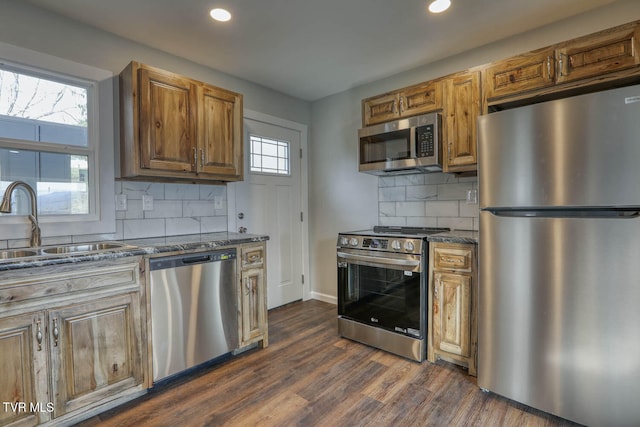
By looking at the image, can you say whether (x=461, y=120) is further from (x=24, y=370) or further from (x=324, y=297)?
(x=24, y=370)

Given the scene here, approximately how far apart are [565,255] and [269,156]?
280 centimetres

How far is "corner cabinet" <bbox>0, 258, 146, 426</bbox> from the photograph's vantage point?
148 centimetres

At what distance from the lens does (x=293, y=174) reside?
3.81 metres

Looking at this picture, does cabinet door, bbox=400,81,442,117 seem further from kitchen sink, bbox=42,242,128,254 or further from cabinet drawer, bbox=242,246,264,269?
kitchen sink, bbox=42,242,128,254

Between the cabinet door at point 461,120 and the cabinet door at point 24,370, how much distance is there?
8.93 ft

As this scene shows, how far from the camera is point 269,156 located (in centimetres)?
356

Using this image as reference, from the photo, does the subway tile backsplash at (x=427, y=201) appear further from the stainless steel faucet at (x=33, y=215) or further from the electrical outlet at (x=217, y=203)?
the stainless steel faucet at (x=33, y=215)

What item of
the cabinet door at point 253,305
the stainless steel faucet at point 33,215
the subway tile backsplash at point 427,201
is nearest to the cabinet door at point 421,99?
the subway tile backsplash at point 427,201

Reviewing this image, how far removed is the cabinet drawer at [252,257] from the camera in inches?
96.8

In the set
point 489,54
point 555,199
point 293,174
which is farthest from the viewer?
point 293,174

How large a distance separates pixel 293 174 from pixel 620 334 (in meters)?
3.08

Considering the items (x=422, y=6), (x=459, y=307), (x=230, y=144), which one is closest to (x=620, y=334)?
(x=459, y=307)

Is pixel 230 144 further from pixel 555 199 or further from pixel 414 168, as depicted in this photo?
pixel 555 199

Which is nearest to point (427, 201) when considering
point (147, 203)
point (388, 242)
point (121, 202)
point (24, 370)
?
point (388, 242)
